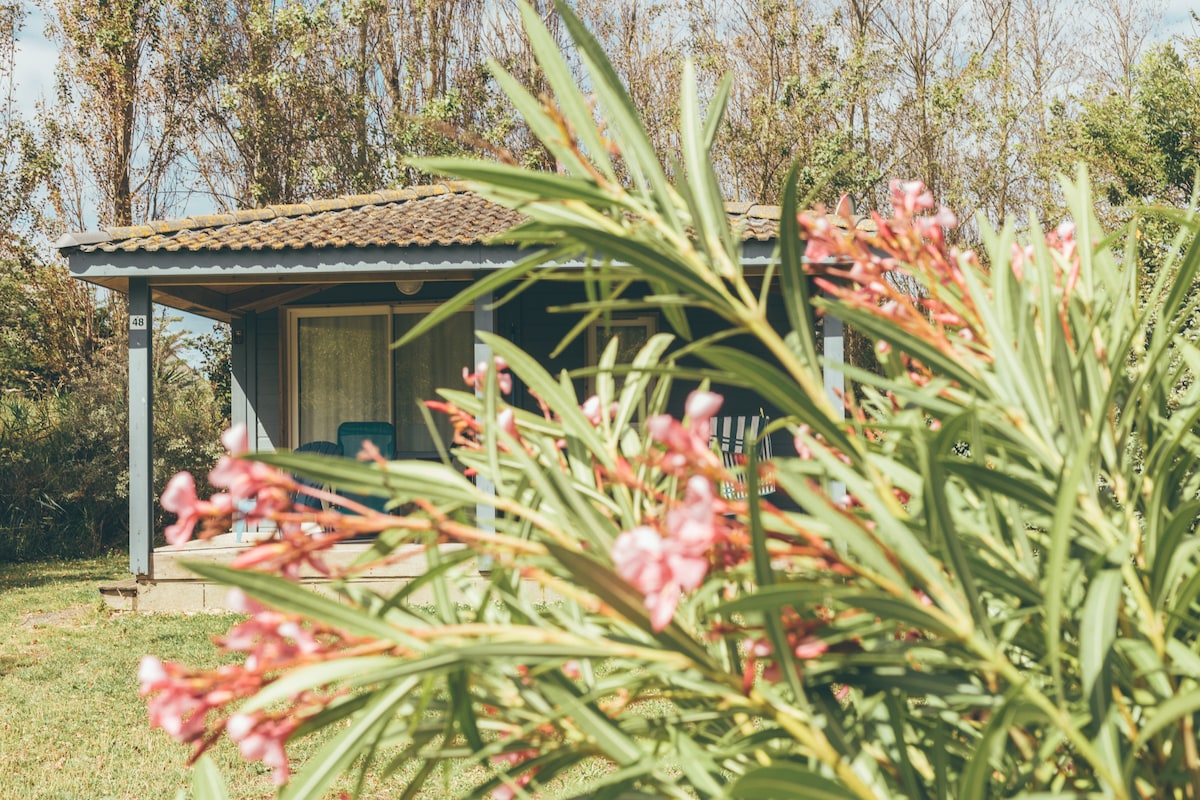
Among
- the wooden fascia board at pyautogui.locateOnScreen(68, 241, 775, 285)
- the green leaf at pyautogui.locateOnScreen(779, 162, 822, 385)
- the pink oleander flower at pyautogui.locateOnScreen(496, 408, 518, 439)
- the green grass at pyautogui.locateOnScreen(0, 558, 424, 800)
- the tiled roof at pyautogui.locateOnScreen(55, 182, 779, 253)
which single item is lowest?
the green grass at pyautogui.locateOnScreen(0, 558, 424, 800)

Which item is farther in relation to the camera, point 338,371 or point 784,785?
point 338,371

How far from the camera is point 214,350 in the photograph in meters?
16.3

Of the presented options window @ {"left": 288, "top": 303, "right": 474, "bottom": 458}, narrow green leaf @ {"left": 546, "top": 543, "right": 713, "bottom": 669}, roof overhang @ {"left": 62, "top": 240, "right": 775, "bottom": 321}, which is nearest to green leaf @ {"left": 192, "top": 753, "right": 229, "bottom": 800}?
narrow green leaf @ {"left": 546, "top": 543, "right": 713, "bottom": 669}

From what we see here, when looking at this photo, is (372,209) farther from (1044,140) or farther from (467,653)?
(1044,140)

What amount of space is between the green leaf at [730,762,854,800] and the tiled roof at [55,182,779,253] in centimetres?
623

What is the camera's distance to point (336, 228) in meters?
8.45

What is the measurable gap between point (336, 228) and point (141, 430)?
2329mm

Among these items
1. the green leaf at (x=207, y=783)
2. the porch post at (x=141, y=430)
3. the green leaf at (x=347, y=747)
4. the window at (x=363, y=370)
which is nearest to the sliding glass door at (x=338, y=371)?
the window at (x=363, y=370)

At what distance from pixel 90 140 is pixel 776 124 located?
469 inches

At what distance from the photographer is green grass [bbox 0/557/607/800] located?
420 centimetres

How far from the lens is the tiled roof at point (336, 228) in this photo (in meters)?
7.65

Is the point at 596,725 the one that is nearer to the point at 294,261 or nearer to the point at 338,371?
the point at 294,261

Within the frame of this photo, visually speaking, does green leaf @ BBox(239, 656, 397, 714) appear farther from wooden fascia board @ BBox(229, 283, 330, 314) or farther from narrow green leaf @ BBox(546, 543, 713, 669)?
wooden fascia board @ BBox(229, 283, 330, 314)

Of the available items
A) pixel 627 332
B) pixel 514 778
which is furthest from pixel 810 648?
pixel 627 332
